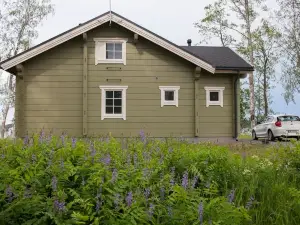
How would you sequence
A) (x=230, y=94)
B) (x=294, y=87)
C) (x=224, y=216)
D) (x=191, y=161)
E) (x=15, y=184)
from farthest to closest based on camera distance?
(x=294, y=87) < (x=230, y=94) < (x=191, y=161) < (x=15, y=184) < (x=224, y=216)

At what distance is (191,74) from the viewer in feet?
57.5

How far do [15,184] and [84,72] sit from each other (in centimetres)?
1404

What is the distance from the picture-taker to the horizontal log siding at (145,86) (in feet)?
56.1

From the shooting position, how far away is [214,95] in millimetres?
17984

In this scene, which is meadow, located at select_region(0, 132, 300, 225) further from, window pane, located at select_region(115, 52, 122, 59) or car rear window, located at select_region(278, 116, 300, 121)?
car rear window, located at select_region(278, 116, 300, 121)

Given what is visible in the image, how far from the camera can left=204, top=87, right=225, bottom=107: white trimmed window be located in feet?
58.1

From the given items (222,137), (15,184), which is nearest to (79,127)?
(222,137)

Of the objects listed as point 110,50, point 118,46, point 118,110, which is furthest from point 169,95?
point 110,50

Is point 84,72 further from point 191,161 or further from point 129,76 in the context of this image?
point 191,161

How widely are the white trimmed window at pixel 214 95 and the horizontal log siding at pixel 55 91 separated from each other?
19.8 ft

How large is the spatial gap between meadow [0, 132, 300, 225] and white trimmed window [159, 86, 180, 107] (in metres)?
11.6

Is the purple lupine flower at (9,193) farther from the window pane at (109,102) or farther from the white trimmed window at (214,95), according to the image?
the white trimmed window at (214,95)

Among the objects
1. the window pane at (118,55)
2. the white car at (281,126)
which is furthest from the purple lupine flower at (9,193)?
the white car at (281,126)

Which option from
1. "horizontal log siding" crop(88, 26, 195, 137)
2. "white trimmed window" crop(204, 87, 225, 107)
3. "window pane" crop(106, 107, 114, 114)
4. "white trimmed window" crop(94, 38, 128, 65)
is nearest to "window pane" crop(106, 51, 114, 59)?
"white trimmed window" crop(94, 38, 128, 65)
